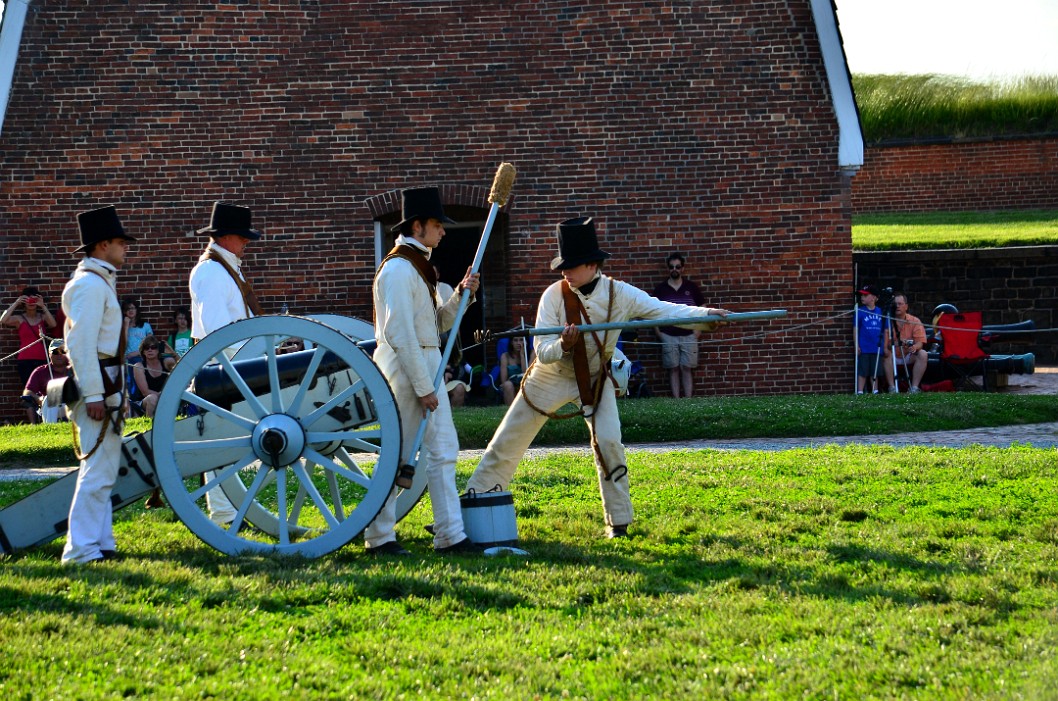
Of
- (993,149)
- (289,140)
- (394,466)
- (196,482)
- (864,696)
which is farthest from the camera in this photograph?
(993,149)

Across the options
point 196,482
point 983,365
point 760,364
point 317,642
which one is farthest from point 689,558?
point 983,365

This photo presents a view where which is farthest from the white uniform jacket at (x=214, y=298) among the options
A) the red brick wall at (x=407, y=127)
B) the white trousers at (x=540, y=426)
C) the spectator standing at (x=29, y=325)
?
the spectator standing at (x=29, y=325)

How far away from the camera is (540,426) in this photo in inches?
266

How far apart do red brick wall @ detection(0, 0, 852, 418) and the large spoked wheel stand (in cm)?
852

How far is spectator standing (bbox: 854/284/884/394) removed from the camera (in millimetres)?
14719

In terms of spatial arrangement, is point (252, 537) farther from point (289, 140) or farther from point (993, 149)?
point (993, 149)

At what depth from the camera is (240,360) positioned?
643 centimetres

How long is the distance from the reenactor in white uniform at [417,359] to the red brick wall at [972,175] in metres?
21.9

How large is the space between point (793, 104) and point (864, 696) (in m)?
11.5

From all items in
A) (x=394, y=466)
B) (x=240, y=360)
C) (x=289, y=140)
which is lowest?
(x=394, y=466)

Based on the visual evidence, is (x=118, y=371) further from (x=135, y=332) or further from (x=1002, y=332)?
(x=1002, y=332)

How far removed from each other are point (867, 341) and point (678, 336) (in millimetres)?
2216

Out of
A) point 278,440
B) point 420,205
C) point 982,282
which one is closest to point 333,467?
point 278,440

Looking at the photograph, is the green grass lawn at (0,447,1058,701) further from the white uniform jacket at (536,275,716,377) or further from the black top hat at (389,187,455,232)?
the black top hat at (389,187,455,232)
